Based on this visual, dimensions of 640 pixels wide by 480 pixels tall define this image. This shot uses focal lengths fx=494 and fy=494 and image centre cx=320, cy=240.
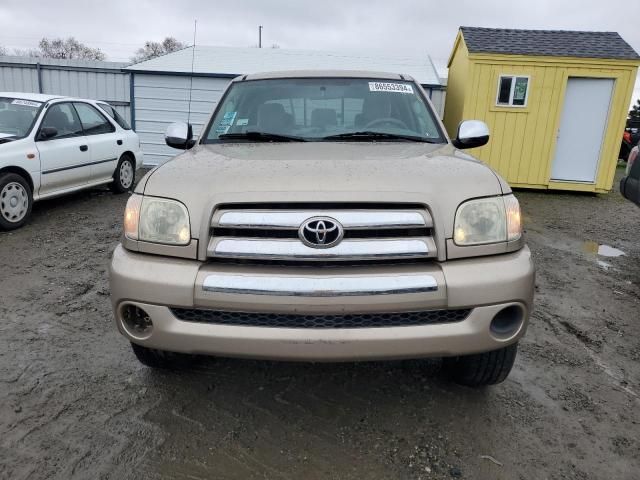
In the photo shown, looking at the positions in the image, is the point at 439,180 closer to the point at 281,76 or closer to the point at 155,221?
the point at 155,221

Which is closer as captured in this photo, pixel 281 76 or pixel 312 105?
pixel 312 105

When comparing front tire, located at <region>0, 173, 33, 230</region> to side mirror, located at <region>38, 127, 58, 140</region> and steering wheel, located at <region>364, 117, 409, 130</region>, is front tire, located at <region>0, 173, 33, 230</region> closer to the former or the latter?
side mirror, located at <region>38, 127, 58, 140</region>

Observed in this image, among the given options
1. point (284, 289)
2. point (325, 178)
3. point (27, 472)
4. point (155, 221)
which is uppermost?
point (325, 178)

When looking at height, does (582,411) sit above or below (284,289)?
below

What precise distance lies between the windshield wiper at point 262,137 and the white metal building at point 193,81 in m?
8.93

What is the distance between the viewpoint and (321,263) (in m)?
2.06

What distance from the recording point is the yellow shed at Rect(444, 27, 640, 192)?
374 inches

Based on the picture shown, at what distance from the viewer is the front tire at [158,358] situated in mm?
2604

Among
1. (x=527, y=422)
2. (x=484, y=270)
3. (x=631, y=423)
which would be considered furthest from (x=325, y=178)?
(x=631, y=423)

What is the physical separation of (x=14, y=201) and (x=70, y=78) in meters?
8.78

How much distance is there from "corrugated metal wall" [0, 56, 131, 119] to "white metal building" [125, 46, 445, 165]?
1.09 m

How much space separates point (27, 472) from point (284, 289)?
1.33m

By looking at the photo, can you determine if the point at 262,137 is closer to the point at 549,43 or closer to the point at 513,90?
the point at 513,90

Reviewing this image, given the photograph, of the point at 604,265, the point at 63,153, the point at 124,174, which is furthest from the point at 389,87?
the point at 124,174
